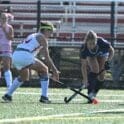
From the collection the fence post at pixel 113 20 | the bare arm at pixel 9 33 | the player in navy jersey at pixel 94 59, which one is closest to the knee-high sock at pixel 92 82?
the player in navy jersey at pixel 94 59

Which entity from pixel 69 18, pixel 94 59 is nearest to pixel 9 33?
pixel 94 59

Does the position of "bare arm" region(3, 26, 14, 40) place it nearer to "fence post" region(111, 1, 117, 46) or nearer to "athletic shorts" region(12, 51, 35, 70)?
"athletic shorts" region(12, 51, 35, 70)

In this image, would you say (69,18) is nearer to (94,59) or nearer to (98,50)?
(94,59)

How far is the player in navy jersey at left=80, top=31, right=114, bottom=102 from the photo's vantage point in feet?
47.4

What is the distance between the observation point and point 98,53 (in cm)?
1460

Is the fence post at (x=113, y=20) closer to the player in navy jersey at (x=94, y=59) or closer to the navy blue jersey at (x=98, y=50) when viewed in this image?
the player in navy jersey at (x=94, y=59)

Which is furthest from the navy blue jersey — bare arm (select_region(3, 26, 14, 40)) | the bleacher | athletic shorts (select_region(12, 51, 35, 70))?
the bleacher

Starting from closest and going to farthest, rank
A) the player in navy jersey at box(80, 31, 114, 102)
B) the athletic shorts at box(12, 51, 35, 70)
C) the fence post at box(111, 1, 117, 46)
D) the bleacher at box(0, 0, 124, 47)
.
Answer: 1. the athletic shorts at box(12, 51, 35, 70)
2. the player in navy jersey at box(80, 31, 114, 102)
3. the fence post at box(111, 1, 117, 46)
4. the bleacher at box(0, 0, 124, 47)

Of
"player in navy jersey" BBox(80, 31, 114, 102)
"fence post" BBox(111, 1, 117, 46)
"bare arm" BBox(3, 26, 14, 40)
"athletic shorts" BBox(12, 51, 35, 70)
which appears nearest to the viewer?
"athletic shorts" BBox(12, 51, 35, 70)

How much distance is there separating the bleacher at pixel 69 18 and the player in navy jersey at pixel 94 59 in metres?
5.92

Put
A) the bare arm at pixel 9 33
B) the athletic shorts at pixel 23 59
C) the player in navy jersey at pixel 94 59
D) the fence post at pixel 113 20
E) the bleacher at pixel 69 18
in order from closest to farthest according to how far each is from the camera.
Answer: the athletic shorts at pixel 23 59, the player in navy jersey at pixel 94 59, the bare arm at pixel 9 33, the fence post at pixel 113 20, the bleacher at pixel 69 18

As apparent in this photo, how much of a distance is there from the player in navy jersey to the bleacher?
5.92 m

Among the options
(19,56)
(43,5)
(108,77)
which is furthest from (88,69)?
(43,5)

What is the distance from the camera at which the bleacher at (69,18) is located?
819 inches
